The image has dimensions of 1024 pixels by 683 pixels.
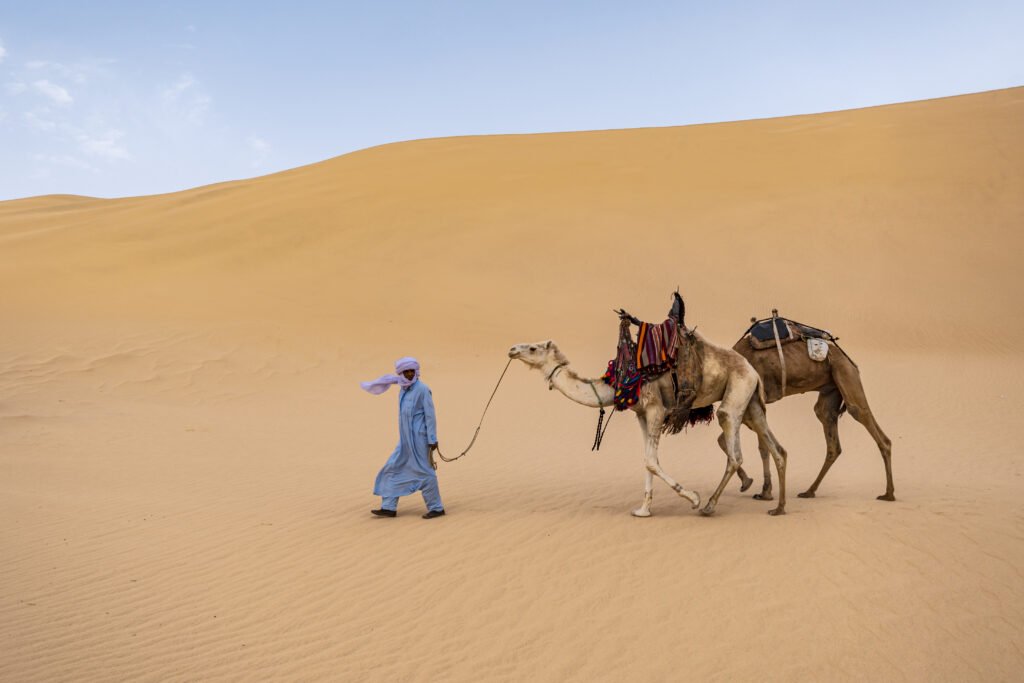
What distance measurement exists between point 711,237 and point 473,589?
19.7 m

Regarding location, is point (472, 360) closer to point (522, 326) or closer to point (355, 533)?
point (522, 326)

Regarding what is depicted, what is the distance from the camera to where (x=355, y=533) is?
8070mm

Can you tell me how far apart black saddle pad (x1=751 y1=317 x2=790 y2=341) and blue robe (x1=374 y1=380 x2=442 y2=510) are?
3.51 m

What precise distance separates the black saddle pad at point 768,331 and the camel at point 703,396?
67 cm

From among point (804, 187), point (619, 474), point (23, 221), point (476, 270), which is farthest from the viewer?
point (23, 221)

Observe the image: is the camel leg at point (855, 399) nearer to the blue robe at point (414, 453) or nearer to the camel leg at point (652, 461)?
the camel leg at point (652, 461)

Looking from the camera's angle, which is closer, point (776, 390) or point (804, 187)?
point (776, 390)

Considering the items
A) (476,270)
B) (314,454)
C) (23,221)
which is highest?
(23,221)

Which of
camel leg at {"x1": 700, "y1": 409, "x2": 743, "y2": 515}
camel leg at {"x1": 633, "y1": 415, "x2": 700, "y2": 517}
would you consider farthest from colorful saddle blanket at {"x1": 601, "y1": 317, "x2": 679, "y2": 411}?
camel leg at {"x1": 700, "y1": 409, "x2": 743, "y2": 515}

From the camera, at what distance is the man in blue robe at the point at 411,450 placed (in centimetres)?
855

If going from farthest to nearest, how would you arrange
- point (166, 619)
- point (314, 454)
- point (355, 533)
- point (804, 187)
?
point (804, 187), point (314, 454), point (355, 533), point (166, 619)

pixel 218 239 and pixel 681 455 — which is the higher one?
pixel 218 239

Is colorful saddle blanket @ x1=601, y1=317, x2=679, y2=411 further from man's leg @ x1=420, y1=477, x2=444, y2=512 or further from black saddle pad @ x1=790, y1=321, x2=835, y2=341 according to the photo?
man's leg @ x1=420, y1=477, x2=444, y2=512

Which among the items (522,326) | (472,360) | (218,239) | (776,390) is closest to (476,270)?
(522,326)
